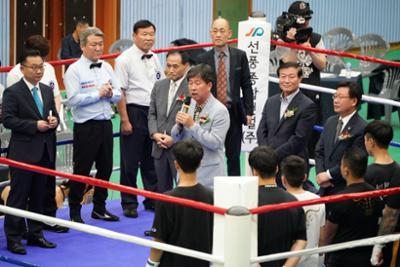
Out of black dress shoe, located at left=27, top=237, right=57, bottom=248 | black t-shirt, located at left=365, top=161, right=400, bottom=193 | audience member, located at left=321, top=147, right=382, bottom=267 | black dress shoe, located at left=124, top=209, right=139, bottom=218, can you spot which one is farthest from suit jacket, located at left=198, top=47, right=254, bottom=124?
audience member, located at left=321, top=147, right=382, bottom=267

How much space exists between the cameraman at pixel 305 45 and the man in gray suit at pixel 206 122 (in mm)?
1769

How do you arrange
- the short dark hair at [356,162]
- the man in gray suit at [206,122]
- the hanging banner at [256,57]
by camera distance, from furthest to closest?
the hanging banner at [256,57]
the man in gray suit at [206,122]
the short dark hair at [356,162]

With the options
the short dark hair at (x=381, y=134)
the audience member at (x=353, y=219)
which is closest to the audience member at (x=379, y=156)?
the short dark hair at (x=381, y=134)

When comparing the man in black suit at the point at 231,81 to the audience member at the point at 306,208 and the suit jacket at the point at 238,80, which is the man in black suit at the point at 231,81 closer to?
the suit jacket at the point at 238,80

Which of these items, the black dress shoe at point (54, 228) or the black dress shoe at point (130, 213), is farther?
the black dress shoe at point (130, 213)

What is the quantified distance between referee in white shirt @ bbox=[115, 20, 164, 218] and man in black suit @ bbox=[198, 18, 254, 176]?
407 millimetres

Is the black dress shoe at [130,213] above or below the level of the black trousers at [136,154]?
below

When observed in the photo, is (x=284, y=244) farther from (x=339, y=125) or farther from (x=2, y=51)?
(x=2, y=51)

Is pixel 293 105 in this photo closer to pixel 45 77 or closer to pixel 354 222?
pixel 354 222

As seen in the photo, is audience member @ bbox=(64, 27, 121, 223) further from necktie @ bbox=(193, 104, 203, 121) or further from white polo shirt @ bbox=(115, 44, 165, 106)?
necktie @ bbox=(193, 104, 203, 121)

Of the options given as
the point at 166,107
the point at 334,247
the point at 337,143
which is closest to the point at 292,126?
the point at 337,143

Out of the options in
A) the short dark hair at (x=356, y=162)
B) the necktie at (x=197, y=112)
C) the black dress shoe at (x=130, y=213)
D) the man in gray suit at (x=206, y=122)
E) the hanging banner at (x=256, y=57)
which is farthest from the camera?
the hanging banner at (x=256, y=57)

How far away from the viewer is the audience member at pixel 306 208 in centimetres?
539

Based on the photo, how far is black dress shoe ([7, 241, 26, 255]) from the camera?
22.6ft
